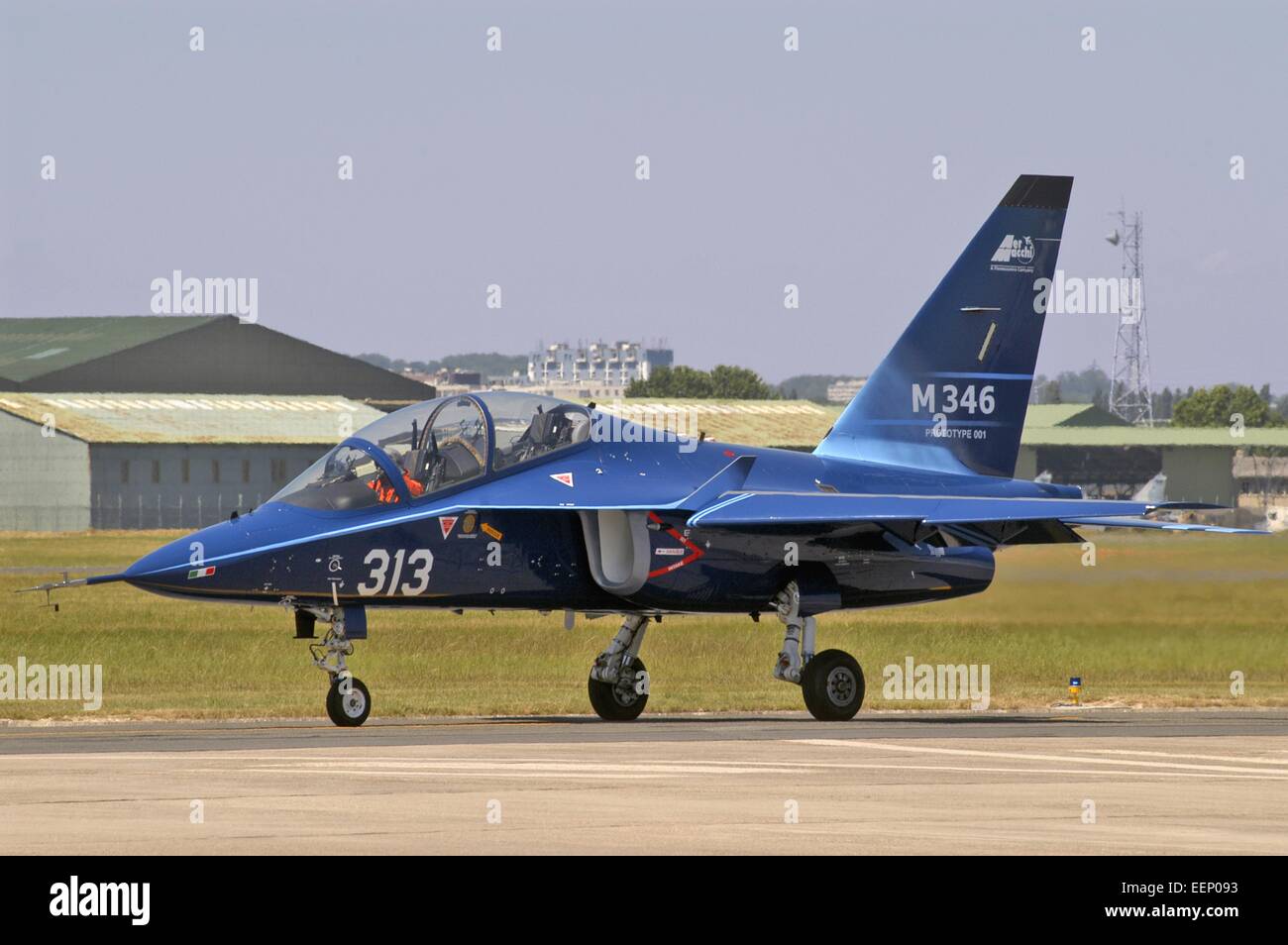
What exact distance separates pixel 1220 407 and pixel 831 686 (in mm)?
149692

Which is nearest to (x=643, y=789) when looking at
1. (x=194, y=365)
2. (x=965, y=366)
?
(x=965, y=366)

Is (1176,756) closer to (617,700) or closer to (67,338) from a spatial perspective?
(617,700)

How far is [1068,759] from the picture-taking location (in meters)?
18.3

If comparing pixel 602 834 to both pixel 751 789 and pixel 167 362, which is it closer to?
pixel 751 789

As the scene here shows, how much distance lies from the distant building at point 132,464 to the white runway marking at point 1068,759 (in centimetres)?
6891

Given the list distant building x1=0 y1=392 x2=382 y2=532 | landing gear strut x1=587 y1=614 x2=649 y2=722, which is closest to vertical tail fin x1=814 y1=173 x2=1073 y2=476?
landing gear strut x1=587 y1=614 x2=649 y2=722

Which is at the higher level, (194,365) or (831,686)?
(194,365)

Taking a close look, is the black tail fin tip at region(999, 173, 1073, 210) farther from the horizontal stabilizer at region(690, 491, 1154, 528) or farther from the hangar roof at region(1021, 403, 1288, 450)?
the hangar roof at region(1021, 403, 1288, 450)

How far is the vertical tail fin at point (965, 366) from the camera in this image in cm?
2598

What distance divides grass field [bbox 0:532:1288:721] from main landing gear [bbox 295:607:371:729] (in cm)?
288

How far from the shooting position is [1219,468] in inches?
4882

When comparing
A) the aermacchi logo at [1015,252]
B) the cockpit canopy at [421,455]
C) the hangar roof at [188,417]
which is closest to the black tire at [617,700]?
the cockpit canopy at [421,455]

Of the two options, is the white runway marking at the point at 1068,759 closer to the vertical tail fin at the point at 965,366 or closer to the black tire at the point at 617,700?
the black tire at the point at 617,700
